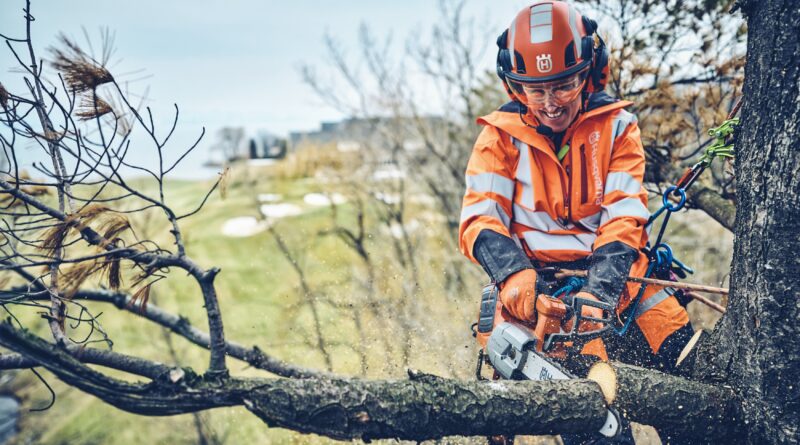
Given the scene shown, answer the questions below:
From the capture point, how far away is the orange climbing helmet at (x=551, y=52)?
2.49 metres

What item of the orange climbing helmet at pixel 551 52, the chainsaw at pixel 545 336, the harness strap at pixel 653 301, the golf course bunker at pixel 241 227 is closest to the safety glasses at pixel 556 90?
the orange climbing helmet at pixel 551 52

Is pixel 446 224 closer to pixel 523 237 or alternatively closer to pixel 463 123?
pixel 463 123

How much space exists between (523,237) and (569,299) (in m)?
0.40

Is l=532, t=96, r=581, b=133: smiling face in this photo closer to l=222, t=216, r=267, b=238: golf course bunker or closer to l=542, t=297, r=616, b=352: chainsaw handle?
l=542, t=297, r=616, b=352: chainsaw handle

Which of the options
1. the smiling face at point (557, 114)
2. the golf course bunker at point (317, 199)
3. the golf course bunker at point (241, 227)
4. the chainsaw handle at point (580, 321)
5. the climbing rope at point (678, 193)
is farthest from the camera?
the golf course bunker at point (317, 199)

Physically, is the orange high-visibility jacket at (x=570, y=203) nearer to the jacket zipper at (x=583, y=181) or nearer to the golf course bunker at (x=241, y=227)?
the jacket zipper at (x=583, y=181)

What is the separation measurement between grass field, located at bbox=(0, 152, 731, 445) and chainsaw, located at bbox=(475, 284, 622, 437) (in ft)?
22.1

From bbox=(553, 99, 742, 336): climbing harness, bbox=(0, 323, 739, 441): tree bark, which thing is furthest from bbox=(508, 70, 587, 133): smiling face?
bbox=(0, 323, 739, 441): tree bark

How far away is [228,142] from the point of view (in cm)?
1516

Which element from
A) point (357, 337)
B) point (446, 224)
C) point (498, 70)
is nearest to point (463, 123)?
point (446, 224)

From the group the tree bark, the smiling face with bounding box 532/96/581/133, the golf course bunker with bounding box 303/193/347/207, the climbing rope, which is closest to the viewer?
the tree bark

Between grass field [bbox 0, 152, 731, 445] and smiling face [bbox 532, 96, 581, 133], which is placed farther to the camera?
grass field [bbox 0, 152, 731, 445]

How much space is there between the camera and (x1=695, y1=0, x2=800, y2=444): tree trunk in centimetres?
176

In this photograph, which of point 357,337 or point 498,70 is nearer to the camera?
point 498,70
